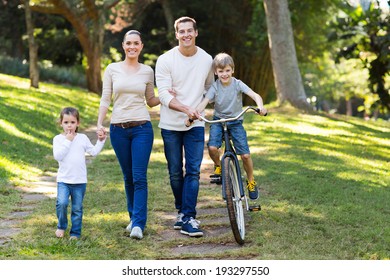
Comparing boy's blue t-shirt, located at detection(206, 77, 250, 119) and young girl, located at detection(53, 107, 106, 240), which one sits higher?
boy's blue t-shirt, located at detection(206, 77, 250, 119)

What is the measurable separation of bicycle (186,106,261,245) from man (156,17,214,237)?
0.27m

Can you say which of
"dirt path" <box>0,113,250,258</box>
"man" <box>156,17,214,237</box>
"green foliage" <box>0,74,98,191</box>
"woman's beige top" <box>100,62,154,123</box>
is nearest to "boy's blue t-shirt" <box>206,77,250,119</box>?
"man" <box>156,17,214,237</box>

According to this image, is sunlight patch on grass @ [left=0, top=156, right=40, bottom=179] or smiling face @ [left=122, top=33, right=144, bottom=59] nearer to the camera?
smiling face @ [left=122, top=33, right=144, bottom=59]

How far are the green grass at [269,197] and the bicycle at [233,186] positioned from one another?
0.21m

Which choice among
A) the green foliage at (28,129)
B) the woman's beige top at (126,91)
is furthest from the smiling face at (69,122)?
the green foliage at (28,129)

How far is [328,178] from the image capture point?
438 inches

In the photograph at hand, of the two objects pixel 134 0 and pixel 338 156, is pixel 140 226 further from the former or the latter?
pixel 134 0

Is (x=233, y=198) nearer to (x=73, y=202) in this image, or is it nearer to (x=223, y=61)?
(x=223, y=61)

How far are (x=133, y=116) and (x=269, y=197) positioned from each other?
302 centimetres

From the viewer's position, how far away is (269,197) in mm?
9680

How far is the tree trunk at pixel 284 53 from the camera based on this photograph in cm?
2017

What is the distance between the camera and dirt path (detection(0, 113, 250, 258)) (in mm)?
7082

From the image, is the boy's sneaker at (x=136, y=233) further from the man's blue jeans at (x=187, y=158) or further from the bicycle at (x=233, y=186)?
the bicycle at (x=233, y=186)

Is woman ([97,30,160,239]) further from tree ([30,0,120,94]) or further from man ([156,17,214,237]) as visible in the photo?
tree ([30,0,120,94])
